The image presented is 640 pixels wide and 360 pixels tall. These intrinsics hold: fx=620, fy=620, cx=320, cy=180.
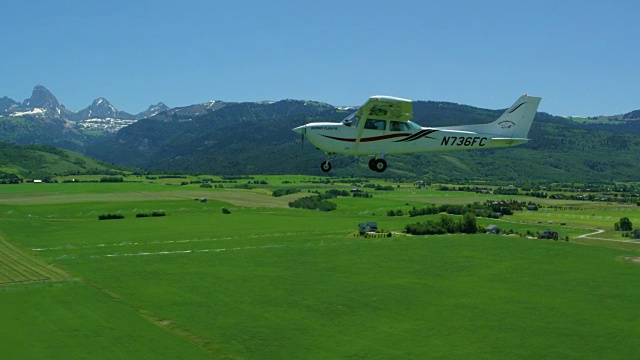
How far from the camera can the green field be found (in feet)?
320

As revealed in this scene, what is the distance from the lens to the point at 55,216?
194000mm

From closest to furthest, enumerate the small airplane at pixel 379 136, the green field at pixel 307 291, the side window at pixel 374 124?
the small airplane at pixel 379 136, the side window at pixel 374 124, the green field at pixel 307 291

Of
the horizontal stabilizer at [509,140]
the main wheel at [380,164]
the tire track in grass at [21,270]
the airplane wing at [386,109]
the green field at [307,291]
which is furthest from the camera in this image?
the tire track in grass at [21,270]

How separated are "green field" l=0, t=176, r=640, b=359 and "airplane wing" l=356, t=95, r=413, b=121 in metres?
59.5

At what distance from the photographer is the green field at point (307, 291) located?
9750cm

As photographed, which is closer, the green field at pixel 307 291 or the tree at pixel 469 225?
the green field at pixel 307 291

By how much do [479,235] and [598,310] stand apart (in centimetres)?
5825

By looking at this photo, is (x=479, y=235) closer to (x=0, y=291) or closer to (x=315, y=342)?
(x=315, y=342)

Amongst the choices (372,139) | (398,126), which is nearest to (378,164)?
(372,139)

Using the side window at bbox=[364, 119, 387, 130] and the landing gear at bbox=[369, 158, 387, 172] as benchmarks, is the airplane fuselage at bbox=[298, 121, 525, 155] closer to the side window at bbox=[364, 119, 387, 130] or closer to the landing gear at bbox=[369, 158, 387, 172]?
the side window at bbox=[364, 119, 387, 130]

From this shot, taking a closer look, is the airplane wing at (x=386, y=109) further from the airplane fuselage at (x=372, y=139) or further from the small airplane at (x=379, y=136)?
the airplane fuselage at (x=372, y=139)

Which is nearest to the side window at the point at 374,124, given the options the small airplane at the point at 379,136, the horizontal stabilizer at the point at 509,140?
the small airplane at the point at 379,136

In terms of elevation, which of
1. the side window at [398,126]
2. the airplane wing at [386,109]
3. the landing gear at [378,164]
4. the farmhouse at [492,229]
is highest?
the airplane wing at [386,109]

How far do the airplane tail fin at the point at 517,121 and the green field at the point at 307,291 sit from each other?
56.9m
